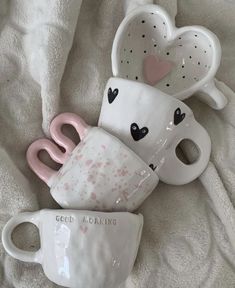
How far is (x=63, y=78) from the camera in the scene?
0.78 metres

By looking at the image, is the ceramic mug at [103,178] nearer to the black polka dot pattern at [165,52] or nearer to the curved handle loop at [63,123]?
the curved handle loop at [63,123]

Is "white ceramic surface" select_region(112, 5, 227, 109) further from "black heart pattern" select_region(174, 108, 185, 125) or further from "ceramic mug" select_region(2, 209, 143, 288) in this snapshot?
"ceramic mug" select_region(2, 209, 143, 288)

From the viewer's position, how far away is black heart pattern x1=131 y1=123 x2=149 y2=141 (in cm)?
69

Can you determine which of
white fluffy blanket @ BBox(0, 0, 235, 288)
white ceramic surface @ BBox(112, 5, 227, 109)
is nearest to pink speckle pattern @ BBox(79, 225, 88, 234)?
white fluffy blanket @ BBox(0, 0, 235, 288)

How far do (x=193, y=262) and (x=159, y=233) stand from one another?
0.06 meters

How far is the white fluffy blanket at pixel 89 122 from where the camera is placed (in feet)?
2.34

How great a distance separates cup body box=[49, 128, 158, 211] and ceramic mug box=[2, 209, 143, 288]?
0.08 feet

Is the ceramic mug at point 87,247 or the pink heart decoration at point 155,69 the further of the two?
the pink heart decoration at point 155,69

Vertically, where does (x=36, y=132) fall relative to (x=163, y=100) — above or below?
below

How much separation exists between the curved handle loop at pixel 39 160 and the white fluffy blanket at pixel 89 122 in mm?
19

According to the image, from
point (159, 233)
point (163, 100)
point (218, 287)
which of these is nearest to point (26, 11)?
point (163, 100)

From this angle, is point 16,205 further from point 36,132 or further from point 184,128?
point 184,128

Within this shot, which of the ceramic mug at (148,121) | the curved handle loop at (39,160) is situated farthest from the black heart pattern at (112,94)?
the curved handle loop at (39,160)

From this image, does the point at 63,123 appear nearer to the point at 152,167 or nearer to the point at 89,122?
the point at 89,122
